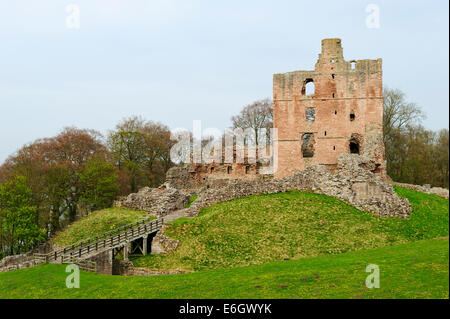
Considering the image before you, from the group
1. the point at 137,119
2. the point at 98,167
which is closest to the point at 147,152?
the point at 137,119

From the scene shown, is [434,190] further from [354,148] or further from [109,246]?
[109,246]

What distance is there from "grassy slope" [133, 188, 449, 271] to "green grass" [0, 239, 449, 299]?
2.58 m

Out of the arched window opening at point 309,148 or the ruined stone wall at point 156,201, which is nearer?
the ruined stone wall at point 156,201

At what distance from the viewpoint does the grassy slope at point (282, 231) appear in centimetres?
2480

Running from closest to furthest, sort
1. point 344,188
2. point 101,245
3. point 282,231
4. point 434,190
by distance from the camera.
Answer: point 101,245 < point 282,231 < point 344,188 < point 434,190

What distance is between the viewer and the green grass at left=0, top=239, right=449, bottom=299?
1589 cm

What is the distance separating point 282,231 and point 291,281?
928cm

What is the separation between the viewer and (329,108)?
3925cm

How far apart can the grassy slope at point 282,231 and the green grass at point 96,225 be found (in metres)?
7.88

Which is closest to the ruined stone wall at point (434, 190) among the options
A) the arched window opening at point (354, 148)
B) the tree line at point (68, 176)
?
the arched window opening at point (354, 148)

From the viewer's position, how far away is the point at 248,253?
24922 mm

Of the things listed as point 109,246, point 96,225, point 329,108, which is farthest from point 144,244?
point 329,108

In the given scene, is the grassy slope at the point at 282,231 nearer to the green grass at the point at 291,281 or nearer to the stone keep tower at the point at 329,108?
the green grass at the point at 291,281
